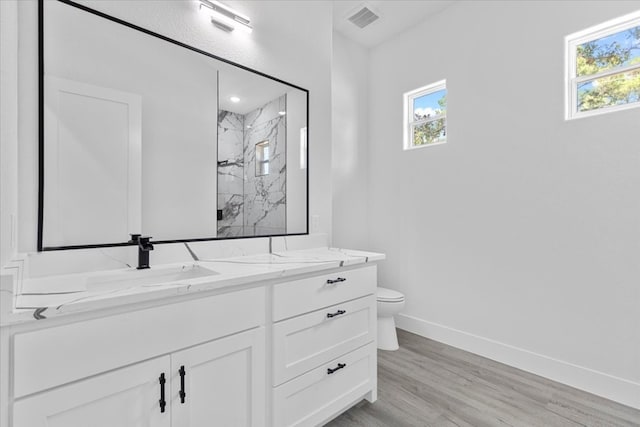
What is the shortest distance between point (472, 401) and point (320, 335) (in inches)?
44.4

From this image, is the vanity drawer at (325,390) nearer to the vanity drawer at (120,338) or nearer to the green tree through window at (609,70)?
the vanity drawer at (120,338)

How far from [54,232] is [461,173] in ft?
8.94

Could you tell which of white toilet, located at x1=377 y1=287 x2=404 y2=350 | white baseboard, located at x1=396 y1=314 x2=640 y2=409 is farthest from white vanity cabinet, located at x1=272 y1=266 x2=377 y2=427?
white baseboard, located at x1=396 y1=314 x2=640 y2=409

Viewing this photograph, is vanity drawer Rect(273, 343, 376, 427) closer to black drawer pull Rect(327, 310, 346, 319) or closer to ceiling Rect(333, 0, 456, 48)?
black drawer pull Rect(327, 310, 346, 319)

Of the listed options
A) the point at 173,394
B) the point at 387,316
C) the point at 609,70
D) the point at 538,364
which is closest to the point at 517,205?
the point at 609,70

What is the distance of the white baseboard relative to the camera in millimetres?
1789

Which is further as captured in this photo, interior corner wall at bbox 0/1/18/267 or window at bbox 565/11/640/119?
window at bbox 565/11/640/119

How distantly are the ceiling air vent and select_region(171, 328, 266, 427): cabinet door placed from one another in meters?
2.77

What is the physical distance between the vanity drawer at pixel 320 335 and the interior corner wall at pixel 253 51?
755 mm

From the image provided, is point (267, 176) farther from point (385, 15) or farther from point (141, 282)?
point (385, 15)

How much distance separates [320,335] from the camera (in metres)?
1.47

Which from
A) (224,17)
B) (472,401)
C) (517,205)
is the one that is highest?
(224,17)

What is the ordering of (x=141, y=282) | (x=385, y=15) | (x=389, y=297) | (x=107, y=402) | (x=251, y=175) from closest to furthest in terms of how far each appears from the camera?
(x=107, y=402), (x=141, y=282), (x=251, y=175), (x=389, y=297), (x=385, y=15)

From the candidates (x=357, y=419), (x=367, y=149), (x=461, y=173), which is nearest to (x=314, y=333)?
(x=357, y=419)
